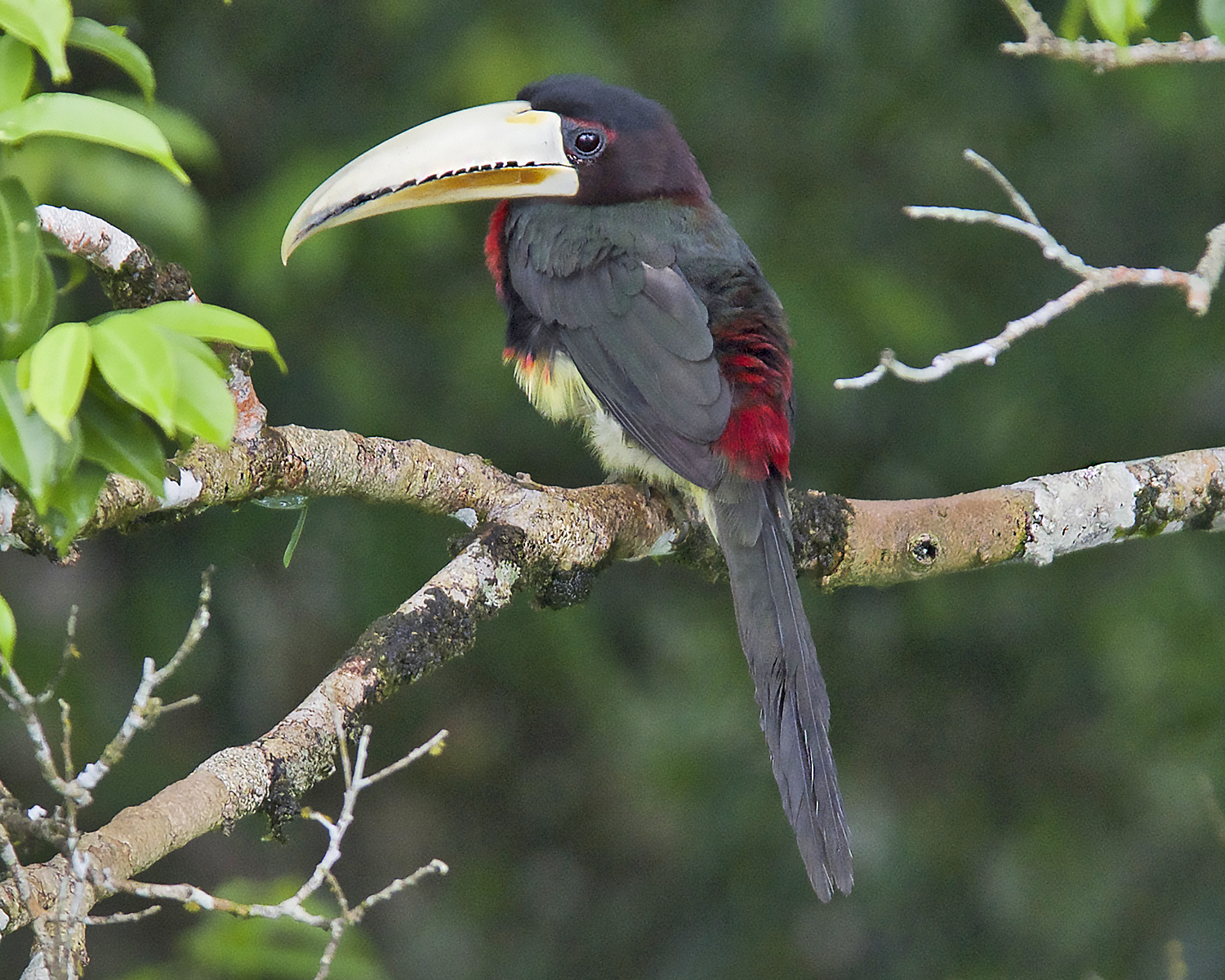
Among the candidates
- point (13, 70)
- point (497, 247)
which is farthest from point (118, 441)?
point (497, 247)

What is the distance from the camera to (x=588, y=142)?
117 inches

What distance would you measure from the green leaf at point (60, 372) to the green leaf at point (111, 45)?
11.7 inches

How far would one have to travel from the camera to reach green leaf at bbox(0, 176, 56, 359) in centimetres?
115

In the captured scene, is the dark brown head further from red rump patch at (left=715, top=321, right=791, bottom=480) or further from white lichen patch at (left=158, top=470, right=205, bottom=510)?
white lichen patch at (left=158, top=470, right=205, bottom=510)

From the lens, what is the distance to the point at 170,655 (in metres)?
3.37

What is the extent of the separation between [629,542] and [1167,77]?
1980mm

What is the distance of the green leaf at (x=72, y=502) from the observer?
4.09ft

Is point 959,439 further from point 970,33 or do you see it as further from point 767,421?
point 767,421

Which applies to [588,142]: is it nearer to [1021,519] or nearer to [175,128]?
[175,128]

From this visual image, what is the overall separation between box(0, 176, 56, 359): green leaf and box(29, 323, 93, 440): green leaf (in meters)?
0.06

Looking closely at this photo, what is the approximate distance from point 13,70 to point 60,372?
0.28 metres

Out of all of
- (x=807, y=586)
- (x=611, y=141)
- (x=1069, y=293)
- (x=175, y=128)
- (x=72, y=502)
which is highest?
(x=72, y=502)

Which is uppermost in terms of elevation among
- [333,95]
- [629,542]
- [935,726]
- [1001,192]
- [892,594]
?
[333,95]

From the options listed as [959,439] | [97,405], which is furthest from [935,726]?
[97,405]
